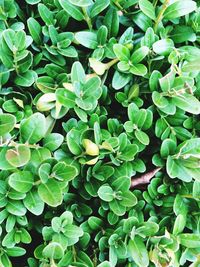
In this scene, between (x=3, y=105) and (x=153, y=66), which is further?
(x=153, y=66)

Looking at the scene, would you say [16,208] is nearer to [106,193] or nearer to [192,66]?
[106,193]

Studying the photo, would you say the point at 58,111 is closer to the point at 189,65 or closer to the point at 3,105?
the point at 3,105

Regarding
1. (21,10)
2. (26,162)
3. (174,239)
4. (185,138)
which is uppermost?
(21,10)

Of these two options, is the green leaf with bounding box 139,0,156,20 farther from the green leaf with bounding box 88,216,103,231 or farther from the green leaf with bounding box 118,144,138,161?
the green leaf with bounding box 88,216,103,231

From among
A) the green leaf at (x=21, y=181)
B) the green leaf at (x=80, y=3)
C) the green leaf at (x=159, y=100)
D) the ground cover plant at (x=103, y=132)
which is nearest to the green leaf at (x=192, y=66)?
the ground cover plant at (x=103, y=132)

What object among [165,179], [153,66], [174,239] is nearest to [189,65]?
[153,66]

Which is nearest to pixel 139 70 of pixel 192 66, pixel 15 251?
pixel 192 66
